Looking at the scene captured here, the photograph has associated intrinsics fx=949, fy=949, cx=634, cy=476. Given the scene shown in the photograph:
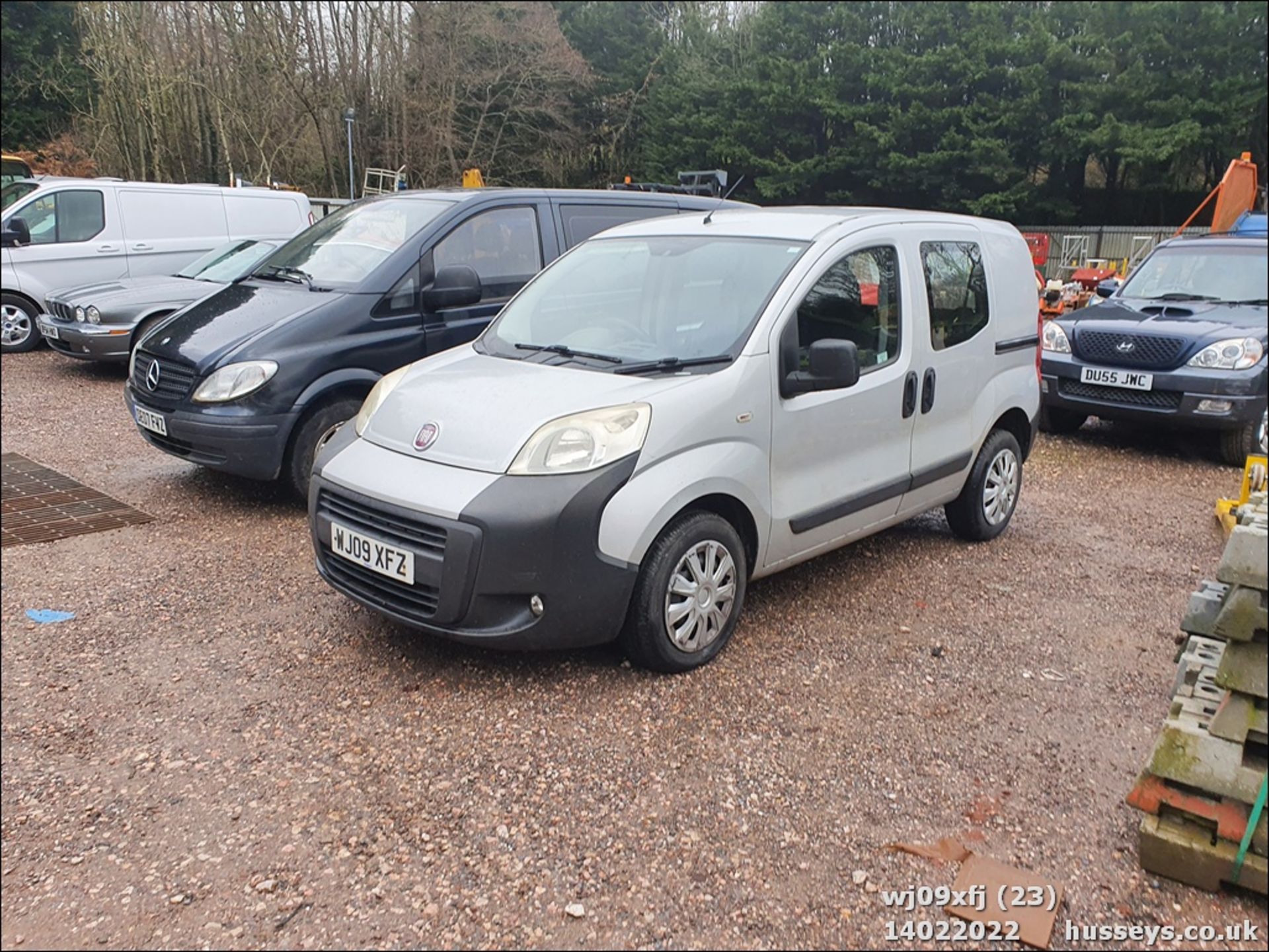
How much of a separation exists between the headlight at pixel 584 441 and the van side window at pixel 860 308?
0.94 meters

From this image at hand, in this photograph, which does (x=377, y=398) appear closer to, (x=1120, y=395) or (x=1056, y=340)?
(x=1120, y=395)

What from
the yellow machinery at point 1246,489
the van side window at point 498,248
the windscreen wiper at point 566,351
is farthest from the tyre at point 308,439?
the yellow machinery at point 1246,489

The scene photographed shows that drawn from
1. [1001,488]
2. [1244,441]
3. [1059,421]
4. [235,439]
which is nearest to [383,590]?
[235,439]

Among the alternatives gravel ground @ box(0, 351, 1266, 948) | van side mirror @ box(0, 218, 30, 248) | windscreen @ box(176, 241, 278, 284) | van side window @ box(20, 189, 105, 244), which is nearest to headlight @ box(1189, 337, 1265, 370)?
gravel ground @ box(0, 351, 1266, 948)

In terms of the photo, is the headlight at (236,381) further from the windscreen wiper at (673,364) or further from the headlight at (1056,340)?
the headlight at (1056,340)

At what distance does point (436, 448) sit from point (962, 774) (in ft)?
7.31

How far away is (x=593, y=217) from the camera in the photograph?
690cm

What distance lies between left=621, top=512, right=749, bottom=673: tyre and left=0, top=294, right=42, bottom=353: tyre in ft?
32.0

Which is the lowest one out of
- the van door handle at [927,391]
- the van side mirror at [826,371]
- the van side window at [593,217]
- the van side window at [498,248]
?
the van door handle at [927,391]

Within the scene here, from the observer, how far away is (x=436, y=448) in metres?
3.67

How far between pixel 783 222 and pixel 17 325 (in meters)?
9.70

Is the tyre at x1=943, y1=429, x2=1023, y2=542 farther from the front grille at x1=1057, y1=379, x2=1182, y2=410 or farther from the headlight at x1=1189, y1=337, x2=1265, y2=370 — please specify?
the headlight at x1=1189, y1=337, x2=1265, y2=370

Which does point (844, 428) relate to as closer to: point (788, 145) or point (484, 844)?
point (484, 844)

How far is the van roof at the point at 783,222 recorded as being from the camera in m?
4.44
